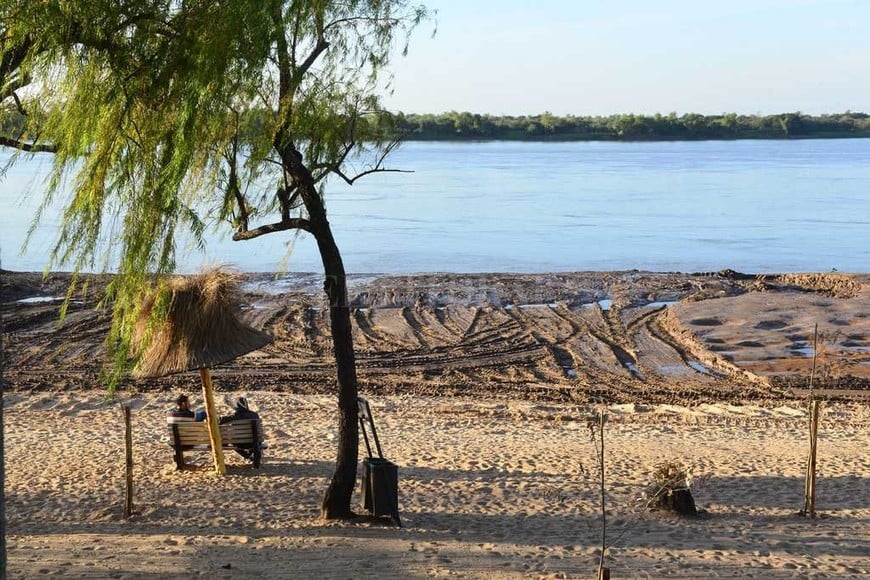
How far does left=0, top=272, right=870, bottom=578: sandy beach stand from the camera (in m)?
8.36

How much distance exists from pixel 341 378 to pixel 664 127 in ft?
391

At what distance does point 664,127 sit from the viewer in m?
124

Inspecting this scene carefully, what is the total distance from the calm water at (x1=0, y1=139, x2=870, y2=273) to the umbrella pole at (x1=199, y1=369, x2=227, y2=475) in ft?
4.14

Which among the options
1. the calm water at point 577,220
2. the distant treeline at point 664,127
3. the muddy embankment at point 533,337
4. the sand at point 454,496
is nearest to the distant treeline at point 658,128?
the distant treeline at point 664,127

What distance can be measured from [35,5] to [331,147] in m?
2.64

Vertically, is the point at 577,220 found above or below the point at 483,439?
above

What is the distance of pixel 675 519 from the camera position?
9.75m


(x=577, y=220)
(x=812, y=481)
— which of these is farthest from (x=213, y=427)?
(x=577, y=220)

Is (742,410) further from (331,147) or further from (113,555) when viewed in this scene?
(113,555)

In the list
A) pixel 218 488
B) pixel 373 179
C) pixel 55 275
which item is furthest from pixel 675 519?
pixel 373 179

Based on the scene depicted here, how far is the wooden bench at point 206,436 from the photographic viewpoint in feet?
37.2

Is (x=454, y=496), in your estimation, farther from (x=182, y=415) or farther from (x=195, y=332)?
(x=182, y=415)

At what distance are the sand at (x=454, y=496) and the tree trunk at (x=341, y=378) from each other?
259 millimetres

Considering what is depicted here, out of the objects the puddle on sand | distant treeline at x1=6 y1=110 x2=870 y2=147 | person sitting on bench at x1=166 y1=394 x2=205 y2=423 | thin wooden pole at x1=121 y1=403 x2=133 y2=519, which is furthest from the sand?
distant treeline at x1=6 y1=110 x2=870 y2=147
